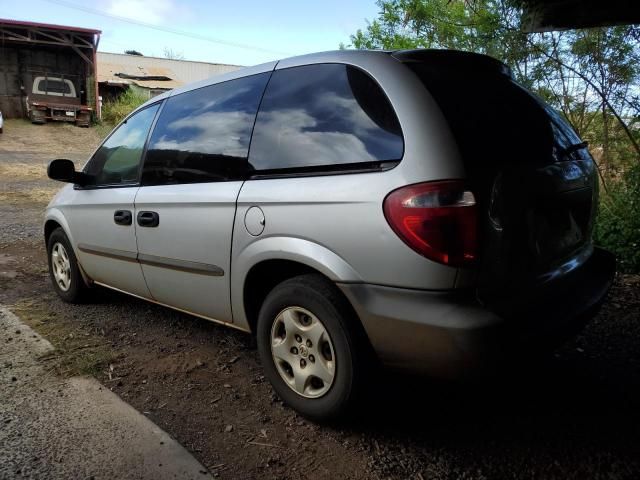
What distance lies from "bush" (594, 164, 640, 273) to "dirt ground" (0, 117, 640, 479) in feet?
3.93

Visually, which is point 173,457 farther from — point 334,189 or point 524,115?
point 524,115

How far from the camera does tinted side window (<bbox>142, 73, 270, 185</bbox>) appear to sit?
2766 mm

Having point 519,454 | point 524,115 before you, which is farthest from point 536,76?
point 519,454

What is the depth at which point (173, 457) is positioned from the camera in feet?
7.37

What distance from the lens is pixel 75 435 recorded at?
7.93 ft

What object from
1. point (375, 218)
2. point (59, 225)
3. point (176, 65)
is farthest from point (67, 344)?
point (176, 65)

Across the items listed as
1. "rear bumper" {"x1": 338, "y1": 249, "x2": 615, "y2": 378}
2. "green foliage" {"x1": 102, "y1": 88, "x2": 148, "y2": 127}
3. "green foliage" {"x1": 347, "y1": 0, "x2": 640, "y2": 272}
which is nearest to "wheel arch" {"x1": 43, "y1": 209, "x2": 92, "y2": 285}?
"rear bumper" {"x1": 338, "y1": 249, "x2": 615, "y2": 378}

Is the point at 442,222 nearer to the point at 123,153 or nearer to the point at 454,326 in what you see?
the point at 454,326

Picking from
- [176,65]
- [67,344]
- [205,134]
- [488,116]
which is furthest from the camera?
[176,65]

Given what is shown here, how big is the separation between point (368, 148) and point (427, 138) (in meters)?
→ 0.27

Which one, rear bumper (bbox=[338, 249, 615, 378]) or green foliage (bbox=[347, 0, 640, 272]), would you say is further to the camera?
green foliage (bbox=[347, 0, 640, 272])

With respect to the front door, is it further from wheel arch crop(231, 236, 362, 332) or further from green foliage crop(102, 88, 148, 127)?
green foliage crop(102, 88, 148, 127)

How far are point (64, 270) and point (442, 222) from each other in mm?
3637

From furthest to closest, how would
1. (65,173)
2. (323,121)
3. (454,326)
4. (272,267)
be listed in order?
(65,173)
(272,267)
(323,121)
(454,326)
